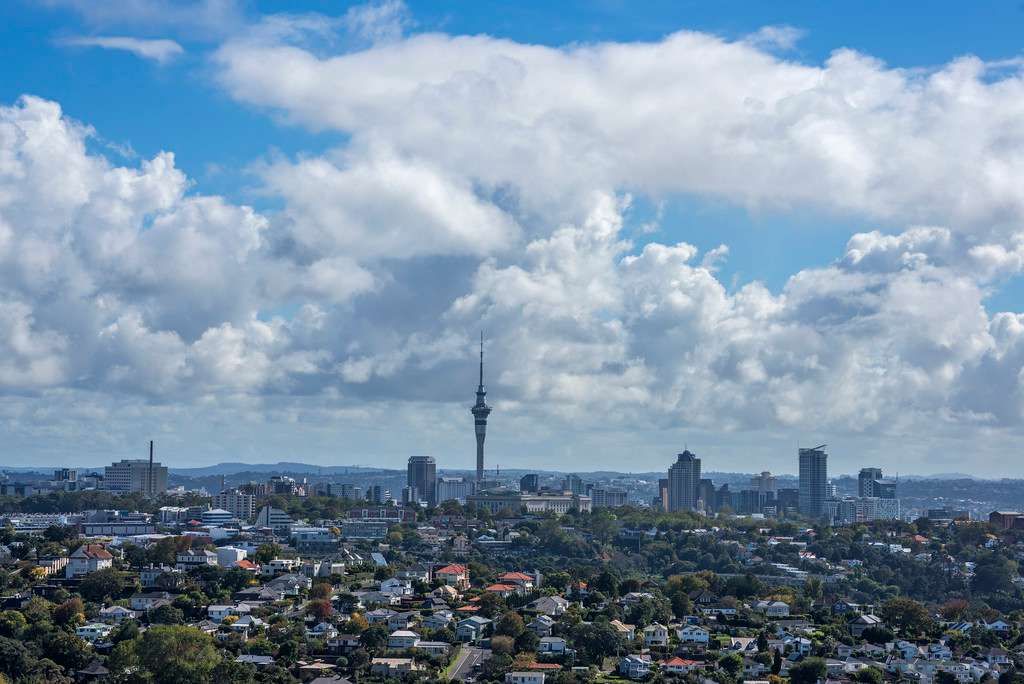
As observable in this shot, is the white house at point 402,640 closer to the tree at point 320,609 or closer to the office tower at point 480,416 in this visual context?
the tree at point 320,609

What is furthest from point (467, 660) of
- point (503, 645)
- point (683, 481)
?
point (683, 481)

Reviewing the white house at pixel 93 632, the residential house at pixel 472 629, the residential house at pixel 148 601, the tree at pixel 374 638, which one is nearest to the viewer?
the tree at pixel 374 638

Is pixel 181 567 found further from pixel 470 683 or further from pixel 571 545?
pixel 571 545

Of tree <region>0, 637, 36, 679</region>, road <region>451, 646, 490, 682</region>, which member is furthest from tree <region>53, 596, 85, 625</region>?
road <region>451, 646, 490, 682</region>

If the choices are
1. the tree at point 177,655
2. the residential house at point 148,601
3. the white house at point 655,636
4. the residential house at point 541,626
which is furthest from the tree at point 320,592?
the white house at point 655,636

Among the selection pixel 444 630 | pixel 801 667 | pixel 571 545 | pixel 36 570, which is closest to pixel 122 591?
pixel 36 570

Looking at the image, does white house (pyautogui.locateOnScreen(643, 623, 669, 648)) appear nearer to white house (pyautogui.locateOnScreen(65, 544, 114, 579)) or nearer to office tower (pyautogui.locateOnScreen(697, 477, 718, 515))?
white house (pyautogui.locateOnScreen(65, 544, 114, 579))

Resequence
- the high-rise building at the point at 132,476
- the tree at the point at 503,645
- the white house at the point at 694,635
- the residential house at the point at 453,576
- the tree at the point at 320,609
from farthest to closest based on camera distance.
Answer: the high-rise building at the point at 132,476
the residential house at the point at 453,576
the tree at the point at 320,609
the white house at the point at 694,635
the tree at the point at 503,645

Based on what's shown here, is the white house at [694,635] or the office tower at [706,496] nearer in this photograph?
the white house at [694,635]
